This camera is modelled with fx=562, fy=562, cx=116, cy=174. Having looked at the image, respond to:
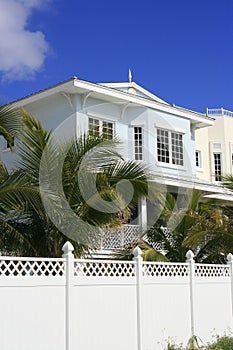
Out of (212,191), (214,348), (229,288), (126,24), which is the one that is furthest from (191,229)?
(212,191)

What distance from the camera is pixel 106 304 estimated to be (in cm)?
992

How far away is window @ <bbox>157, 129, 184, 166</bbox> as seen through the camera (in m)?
22.5

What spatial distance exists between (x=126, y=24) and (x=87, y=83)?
5.19 m

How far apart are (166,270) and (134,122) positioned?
35.7ft

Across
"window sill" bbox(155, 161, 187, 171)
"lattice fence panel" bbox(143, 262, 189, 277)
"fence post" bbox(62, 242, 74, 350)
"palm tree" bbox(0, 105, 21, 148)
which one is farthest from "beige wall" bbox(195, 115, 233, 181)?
"fence post" bbox(62, 242, 74, 350)

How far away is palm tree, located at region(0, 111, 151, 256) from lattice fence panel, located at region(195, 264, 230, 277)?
8.23ft

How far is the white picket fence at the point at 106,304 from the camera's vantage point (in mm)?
8359

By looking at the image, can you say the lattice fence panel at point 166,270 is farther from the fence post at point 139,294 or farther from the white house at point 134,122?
the white house at point 134,122

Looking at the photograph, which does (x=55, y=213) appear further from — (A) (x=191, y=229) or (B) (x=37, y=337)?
(A) (x=191, y=229)

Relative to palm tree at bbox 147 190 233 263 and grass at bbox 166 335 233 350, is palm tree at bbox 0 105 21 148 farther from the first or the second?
palm tree at bbox 147 190 233 263

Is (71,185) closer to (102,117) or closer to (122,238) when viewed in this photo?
(122,238)

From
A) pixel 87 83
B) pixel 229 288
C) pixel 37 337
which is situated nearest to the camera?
pixel 37 337

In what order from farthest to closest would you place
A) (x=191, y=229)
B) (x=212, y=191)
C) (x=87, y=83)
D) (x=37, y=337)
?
(x=212, y=191), (x=87, y=83), (x=191, y=229), (x=37, y=337)

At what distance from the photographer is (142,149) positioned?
21969mm
